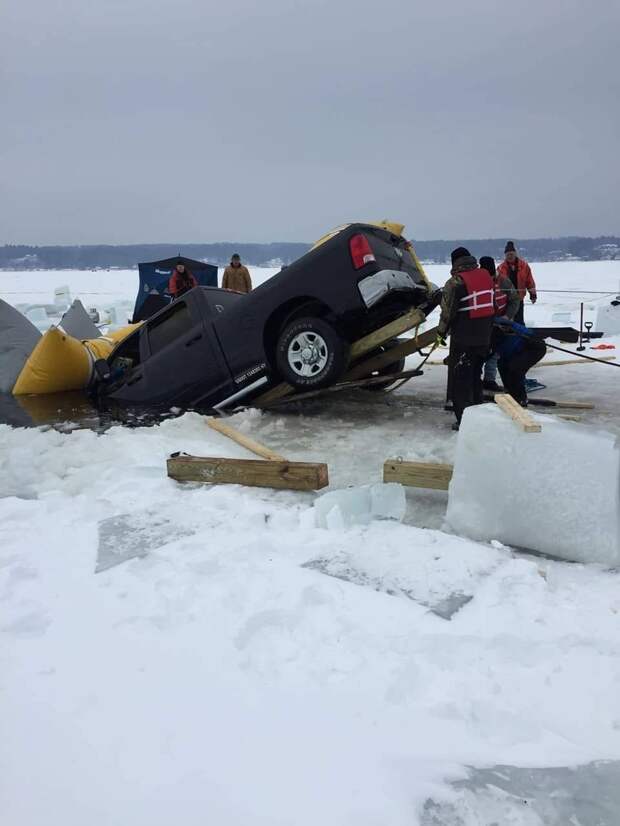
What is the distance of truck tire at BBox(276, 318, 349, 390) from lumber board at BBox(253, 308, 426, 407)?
156mm

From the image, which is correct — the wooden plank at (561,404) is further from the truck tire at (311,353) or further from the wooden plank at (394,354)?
the truck tire at (311,353)

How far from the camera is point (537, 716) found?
7.48 ft

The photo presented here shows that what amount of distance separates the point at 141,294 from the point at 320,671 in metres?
15.9

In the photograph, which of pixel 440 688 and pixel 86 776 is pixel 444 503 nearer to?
pixel 440 688

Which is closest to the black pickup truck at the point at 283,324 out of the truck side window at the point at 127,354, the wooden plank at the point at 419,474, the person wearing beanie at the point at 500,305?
the truck side window at the point at 127,354

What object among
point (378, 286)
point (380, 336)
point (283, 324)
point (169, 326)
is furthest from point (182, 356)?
point (378, 286)

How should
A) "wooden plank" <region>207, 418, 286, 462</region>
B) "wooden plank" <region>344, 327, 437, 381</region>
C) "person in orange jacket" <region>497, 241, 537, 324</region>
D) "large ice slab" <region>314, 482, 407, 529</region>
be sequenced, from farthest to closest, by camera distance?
"person in orange jacket" <region>497, 241, 537, 324</region>
"wooden plank" <region>344, 327, 437, 381</region>
"wooden plank" <region>207, 418, 286, 462</region>
"large ice slab" <region>314, 482, 407, 529</region>

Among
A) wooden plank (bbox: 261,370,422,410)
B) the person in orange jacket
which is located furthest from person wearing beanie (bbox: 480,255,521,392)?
wooden plank (bbox: 261,370,422,410)

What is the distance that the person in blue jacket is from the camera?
6.40 metres

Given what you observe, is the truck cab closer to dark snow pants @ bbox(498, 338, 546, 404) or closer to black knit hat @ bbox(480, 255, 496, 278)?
dark snow pants @ bbox(498, 338, 546, 404)

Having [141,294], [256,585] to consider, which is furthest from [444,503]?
[141,294]

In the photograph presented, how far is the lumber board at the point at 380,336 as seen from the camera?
5957 mm

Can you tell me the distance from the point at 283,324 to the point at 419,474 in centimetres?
267

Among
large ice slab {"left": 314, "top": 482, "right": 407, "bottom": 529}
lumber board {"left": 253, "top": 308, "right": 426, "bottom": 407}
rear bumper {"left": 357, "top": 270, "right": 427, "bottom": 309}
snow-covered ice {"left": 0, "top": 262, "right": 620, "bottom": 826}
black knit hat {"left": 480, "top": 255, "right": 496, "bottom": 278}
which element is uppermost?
black knit hat {"left": 480, "top": 255, "right": 496, "bottom": 278}
